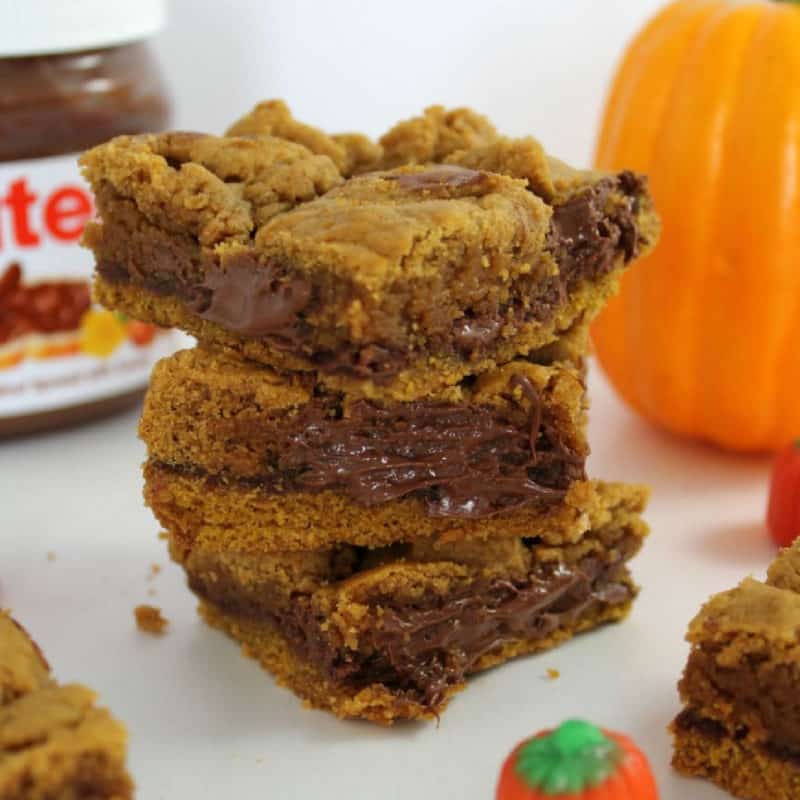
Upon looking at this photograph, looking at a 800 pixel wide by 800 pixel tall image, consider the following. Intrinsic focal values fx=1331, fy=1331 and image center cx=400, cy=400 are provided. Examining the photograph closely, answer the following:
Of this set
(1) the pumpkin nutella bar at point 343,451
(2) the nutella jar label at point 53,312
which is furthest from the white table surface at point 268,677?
(1) the pumpkin nutella bar at point 343,451

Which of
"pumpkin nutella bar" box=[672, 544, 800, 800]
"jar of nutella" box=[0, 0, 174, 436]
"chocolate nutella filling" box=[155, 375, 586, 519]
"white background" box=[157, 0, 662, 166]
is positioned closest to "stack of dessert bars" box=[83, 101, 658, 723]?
"chocolate nutella filling" box=[155, 375, 586, 519]

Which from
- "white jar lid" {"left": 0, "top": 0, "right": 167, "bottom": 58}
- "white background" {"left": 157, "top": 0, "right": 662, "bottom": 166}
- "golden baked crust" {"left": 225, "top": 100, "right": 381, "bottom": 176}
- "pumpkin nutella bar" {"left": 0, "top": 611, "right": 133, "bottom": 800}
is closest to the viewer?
"pumpkin nutella bar" {"left": 0, "top": 611, "right": 133, "bottom": 800}

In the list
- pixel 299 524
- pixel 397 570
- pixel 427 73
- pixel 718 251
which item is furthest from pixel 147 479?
pixel 427 73

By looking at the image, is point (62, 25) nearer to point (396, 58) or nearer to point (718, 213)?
point (396, 58)

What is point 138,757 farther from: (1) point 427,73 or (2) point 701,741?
(1) point 427,73

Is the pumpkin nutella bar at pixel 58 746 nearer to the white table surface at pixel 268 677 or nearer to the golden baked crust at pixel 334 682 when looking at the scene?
the white table surface at pixel 268 677

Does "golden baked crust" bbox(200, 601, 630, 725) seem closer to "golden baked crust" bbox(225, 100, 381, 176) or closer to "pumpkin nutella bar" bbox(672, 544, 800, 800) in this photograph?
"pumpkin nutella bar" bbox(672, 544, 800, 800)

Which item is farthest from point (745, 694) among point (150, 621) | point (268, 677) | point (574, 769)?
point (150, 621)
